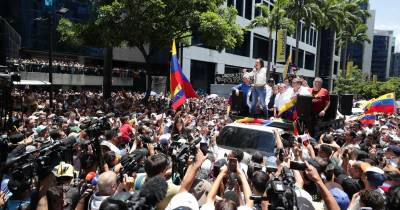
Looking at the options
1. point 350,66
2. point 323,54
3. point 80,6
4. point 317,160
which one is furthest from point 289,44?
point 317,160

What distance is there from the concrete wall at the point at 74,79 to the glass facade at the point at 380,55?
124684 millimetres

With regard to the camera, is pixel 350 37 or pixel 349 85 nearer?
pixel 349 85

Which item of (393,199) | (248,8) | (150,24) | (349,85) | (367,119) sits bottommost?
(367,119)

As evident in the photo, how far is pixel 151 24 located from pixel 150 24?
3.0 inches

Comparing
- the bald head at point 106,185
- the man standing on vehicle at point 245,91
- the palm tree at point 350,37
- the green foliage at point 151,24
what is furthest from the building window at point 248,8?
the bald head at point 106,185

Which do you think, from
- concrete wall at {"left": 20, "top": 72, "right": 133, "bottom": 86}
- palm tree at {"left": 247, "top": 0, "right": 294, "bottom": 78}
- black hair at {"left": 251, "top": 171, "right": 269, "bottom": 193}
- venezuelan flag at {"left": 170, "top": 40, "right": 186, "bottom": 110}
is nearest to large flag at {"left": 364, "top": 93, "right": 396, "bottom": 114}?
venezuelan flag at {"left": 170, "top": 40, "right": 186, "bottom": 110}

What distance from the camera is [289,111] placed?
9594 millimetres

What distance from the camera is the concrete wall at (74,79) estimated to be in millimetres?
25684

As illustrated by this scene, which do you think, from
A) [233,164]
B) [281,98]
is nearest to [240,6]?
[281,98]

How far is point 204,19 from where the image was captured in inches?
859

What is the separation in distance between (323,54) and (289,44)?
75.0 ft

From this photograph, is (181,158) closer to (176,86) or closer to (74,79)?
(176,86)

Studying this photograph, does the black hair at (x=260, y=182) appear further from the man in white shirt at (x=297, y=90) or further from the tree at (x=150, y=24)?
the tree at (x=150, y=24)

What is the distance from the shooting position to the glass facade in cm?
13975
